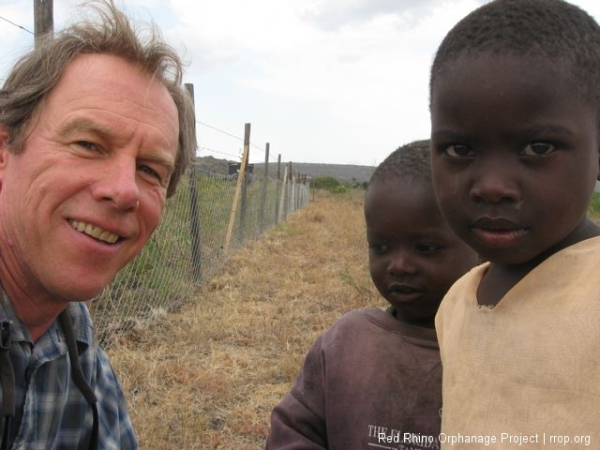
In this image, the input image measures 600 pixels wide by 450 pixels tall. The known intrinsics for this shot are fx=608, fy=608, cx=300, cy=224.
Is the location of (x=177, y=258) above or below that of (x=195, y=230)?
below

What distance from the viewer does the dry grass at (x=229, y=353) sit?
3410 millimetres

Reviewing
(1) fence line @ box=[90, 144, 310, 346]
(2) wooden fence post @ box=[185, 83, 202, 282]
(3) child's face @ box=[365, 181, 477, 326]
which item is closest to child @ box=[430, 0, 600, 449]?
(3) child's face @ box=[365, 181, 477, 326]

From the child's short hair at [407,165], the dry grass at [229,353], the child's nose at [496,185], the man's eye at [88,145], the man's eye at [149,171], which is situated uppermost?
the child's short hair at [407,165]

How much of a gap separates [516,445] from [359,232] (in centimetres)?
1367

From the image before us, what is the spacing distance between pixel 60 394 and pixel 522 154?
134 cm

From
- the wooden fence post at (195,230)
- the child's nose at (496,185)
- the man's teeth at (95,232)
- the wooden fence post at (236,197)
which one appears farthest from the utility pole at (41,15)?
the wooden fence post at (236,197)

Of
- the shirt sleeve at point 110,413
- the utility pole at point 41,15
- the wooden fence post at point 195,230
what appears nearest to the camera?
the shirt sleeve at point 110,413

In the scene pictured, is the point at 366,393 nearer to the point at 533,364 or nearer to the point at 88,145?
the point at 533,364

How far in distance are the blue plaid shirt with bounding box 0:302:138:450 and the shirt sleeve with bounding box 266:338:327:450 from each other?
569mm

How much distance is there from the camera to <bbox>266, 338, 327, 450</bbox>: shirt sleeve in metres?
1.57

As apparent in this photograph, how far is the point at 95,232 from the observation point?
1538mm

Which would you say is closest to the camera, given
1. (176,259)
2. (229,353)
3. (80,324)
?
(80,324)

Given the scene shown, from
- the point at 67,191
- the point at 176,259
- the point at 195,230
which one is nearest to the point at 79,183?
the point at 67,191

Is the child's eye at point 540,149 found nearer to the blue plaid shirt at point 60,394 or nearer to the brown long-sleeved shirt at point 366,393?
the brown long-sleeved shirt at point 366,393
